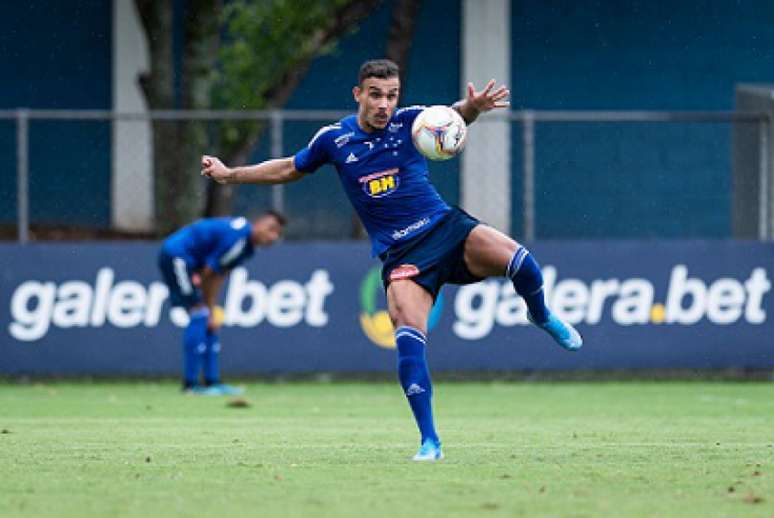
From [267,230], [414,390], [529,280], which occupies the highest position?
[267,230]

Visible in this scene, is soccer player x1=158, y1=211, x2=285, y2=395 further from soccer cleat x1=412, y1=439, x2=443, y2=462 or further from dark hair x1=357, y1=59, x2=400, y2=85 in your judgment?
soccer cleat x1=412, y1=439, x2=443, y2=462

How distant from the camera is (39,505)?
7660mm

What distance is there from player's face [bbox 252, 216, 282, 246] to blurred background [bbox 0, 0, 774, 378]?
55.6 inches

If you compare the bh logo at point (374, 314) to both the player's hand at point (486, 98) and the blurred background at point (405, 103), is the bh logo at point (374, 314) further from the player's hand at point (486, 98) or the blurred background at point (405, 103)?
the player's hand at point (486, 98)

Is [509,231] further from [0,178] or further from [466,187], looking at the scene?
[0,178]

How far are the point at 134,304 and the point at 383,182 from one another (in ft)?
29.6

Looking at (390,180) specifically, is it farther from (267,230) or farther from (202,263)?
(202,263)

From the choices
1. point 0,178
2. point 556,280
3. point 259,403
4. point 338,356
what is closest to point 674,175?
point 556,280

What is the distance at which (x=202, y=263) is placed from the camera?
17.7 meters

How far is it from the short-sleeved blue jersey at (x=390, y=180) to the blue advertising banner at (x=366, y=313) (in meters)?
8.54

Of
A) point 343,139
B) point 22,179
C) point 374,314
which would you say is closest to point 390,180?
point 343,139

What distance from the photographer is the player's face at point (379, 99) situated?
9.98m

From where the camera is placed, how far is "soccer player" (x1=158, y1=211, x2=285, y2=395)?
17438 mm

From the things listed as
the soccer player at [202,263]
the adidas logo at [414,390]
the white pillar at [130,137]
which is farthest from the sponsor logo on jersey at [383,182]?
the white pillar at [130,137]
